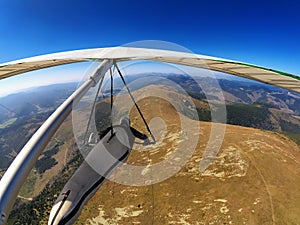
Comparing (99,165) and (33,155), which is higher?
(33,155)

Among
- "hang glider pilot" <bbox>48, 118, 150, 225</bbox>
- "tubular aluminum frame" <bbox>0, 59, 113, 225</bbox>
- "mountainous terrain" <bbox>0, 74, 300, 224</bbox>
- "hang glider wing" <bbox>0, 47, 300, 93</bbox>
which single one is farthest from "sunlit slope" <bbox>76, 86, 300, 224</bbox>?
"tubular aluminum frame" <bbox>0, 59, 113, 225</bbox>

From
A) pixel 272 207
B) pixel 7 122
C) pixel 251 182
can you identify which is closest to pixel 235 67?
pixel 272 207

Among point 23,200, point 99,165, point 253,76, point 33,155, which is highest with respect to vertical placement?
point 253,76

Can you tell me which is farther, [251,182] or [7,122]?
[7,122]

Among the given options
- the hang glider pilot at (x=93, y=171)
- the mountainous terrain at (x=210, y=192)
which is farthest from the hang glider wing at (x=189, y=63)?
the mountainous terrain at (x=210, y=192)

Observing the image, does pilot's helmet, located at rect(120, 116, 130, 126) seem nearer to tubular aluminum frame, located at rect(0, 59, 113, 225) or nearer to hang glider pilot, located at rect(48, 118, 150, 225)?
hang glider pilot, located at rect(48, 118, 150, 225)

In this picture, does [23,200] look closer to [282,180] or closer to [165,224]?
[165,224]

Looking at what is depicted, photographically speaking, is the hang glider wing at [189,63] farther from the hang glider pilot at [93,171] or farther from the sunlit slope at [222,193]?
the sunlit slope at [222,193]

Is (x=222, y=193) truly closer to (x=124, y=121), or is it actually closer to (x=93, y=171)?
(x=124, y=121)
